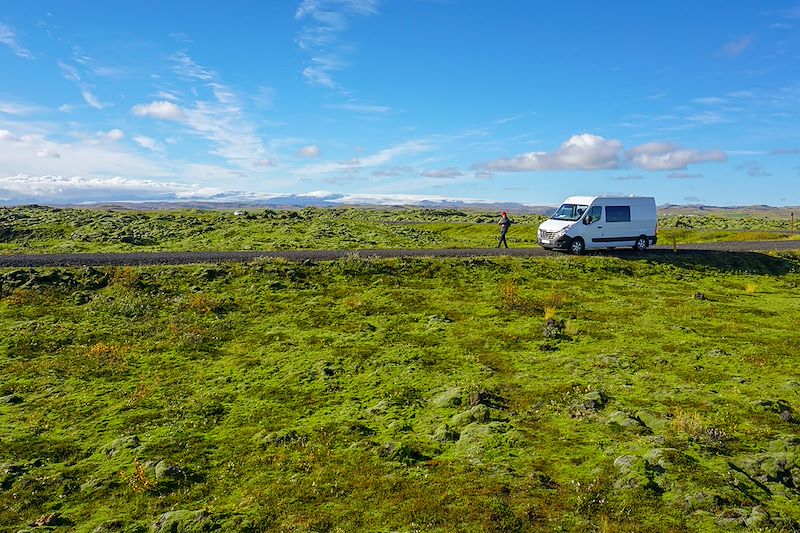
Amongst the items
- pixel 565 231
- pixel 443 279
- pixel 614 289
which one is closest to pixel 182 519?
pixel 443 279

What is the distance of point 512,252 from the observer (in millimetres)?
31688

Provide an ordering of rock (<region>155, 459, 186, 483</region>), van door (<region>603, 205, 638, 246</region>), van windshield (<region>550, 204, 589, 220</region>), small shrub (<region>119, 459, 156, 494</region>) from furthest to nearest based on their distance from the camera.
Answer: van door (<region>603, 205, 638, 246</region>) < van windshield (<region>550, 204, 589, 220</region>) < rock (<region>155, 459, 186, 483</region>) < small shrub (<region>119, 459, 156, 494</region>)

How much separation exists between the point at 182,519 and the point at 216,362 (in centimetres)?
759

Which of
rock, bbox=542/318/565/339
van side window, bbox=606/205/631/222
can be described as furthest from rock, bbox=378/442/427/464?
van side window, bbox=606/205/631/222

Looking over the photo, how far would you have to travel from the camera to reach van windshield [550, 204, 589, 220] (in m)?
30.6

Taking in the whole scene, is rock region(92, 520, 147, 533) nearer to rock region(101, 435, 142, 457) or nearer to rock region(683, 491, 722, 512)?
rock region(101, 435, 142, 457)

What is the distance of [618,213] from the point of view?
3105 cm

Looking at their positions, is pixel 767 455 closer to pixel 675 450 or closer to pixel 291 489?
pixel 675 450

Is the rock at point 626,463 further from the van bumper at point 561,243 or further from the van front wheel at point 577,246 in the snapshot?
the van front wheel at point 577,246

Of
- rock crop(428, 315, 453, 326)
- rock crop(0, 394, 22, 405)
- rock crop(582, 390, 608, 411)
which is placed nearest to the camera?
rock crop(582, 390, 608, 411)

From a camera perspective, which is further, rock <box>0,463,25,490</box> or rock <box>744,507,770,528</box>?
rock <box>0,463,25,490</box>

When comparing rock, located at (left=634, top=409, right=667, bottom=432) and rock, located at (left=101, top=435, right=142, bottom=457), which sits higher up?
rock, located at (left=634, top=409, right=667, bottom=432)

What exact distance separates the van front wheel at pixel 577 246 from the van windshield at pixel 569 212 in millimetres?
1379

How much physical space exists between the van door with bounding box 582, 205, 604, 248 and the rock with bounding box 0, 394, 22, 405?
27.5 meters
